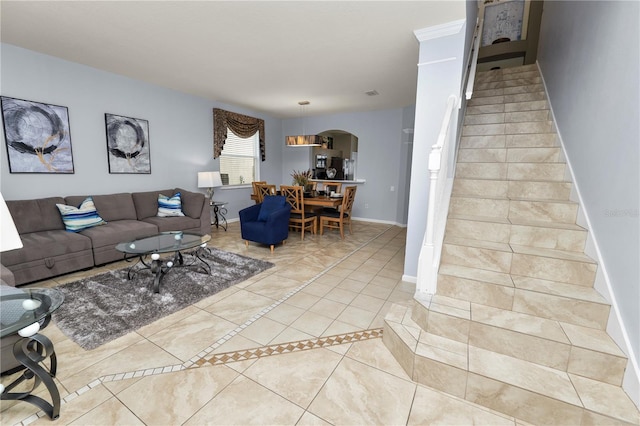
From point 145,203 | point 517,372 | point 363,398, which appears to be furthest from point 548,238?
point 145,203

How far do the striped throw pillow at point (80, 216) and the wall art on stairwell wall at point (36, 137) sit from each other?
59 centimetres

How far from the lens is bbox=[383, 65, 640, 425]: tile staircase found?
4.73 ft

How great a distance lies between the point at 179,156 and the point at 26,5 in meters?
2.88

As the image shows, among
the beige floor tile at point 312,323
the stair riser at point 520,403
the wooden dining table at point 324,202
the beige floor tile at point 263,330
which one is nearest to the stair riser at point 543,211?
the stair riser at point 520,403

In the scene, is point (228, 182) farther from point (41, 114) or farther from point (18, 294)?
point (18, 294)

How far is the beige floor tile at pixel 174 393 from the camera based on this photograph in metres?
1.46

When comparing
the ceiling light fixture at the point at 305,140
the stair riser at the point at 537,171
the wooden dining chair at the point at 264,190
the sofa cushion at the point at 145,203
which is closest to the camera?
the stair riser at the point at 537,171

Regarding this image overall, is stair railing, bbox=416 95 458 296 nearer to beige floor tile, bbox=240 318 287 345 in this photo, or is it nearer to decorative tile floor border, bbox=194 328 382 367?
decorative tile floor border, bbox=194 328 382 367

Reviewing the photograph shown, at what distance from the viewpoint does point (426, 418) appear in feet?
4.79

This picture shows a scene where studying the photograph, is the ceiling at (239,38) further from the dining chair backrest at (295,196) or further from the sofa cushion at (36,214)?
the sofa cushion at (36,214)

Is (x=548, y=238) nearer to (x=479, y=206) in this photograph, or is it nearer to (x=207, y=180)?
(x=479, y=206)

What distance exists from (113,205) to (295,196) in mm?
2717

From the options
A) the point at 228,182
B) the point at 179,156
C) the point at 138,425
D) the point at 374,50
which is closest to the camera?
the point at 138,425

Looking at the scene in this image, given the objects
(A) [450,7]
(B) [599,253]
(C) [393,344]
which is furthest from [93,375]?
(A) [450,7]
